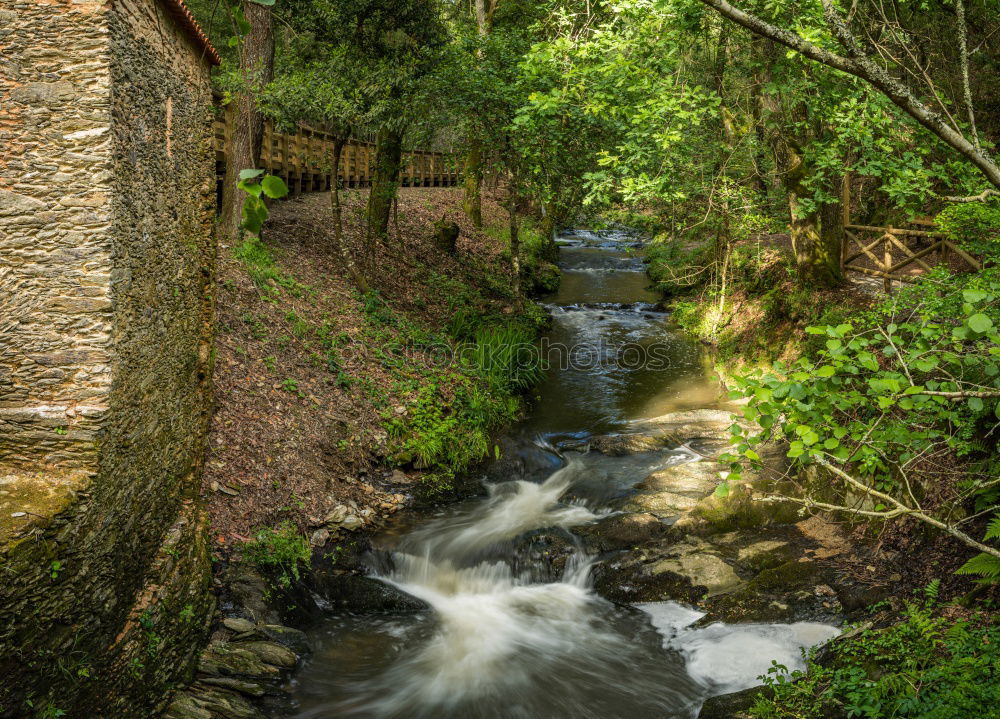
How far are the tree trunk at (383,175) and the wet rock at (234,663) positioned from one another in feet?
35.1

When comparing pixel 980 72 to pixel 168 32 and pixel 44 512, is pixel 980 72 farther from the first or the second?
pixel 44 512

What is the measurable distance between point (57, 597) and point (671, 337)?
49.9 ft

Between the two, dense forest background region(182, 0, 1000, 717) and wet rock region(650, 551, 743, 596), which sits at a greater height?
dense forest background region(182, 0, 1000, 717)

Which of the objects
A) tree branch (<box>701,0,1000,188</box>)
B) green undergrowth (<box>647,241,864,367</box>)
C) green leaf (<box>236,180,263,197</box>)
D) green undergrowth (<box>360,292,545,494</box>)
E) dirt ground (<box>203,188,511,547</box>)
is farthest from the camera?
green undergrowth (<box>647,241,864,367</box>)

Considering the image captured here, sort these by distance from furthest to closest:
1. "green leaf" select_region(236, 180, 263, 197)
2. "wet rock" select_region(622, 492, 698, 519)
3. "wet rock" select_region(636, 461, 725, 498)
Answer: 1. "wet rock" select_region(636, 461, 725, 498)
2. "wet rock" select_region(622, 492, 698, 519)
3. "green leaf" select_region(236, 180, 263, 197)

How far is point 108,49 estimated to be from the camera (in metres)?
3.82

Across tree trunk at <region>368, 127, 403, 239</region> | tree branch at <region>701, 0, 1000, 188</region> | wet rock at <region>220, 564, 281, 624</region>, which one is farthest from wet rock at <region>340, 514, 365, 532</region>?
tree trunk at <region>368, 127, 403, 239</region>

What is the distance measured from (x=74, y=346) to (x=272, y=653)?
10.9 ft

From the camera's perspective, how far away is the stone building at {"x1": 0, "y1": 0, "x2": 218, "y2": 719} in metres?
3.68

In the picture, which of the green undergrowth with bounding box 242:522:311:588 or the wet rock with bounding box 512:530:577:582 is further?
the wet rock with bounding box 512:530:577:582

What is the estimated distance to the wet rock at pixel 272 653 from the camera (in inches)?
223

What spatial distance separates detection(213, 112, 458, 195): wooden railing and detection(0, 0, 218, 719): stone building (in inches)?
362

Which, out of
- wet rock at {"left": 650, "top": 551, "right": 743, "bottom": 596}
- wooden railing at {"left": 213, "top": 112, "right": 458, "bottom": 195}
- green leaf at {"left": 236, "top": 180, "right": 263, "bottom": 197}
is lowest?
wet rock at {"left": 650, "top": 551, "right": 743, "bottom": 596}

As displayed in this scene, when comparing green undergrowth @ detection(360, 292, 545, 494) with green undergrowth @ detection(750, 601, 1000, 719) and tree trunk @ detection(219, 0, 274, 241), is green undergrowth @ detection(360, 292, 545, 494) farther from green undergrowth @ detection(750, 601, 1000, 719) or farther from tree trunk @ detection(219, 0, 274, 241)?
green undergrowth @ detection(750, 601, 1000, 719)
